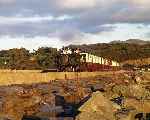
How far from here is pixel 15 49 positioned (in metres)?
97.1

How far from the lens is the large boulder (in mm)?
16500

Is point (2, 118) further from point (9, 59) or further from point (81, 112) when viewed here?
point (9, 59)

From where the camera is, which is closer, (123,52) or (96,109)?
(96,109)

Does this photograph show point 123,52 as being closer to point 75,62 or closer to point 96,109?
point 75,62

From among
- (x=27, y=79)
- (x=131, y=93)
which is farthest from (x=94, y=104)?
(x=27, y=79)

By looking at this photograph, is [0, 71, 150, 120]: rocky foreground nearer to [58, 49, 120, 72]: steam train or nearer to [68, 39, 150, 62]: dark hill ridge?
[58, 49, 120, 72]: steam train

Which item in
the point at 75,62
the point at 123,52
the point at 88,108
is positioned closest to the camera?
the point at 88,108

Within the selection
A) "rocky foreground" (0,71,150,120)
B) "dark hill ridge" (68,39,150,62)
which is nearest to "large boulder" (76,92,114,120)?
"rocky foreground" (0,71,150,120)

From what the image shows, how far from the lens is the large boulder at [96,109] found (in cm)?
1650

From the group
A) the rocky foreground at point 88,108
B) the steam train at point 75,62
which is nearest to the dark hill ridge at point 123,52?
the steam train at point 75,62

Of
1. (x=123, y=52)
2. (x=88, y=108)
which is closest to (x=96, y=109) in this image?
(x=88, y=108)

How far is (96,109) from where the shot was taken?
17656mm

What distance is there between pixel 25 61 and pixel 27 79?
32911mm

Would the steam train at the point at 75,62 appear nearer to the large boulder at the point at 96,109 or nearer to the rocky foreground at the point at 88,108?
the rocky foreground at the point at 88,108
